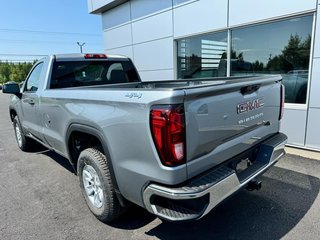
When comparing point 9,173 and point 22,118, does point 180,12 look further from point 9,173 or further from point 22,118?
point 9,173

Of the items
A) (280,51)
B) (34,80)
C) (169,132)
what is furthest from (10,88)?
(280,51)

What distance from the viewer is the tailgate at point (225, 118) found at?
2.06 metres

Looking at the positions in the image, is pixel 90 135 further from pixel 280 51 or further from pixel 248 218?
pixel 280 51

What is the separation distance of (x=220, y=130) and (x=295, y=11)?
13.3 ft

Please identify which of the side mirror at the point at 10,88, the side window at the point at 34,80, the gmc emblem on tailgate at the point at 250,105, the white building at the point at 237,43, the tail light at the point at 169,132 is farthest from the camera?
the white building at the point at 237,43

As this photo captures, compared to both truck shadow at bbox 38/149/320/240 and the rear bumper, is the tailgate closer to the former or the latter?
the rear bumper

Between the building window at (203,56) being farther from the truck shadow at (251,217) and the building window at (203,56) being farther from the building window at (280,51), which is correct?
the truck shadow at (251,217)

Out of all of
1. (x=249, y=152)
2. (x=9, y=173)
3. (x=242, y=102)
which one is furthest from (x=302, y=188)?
(x=9, y=173)

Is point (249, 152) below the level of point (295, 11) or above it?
below

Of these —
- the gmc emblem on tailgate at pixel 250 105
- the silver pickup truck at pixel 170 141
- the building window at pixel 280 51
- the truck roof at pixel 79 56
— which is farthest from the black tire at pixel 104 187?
the building window at pixel 280 51

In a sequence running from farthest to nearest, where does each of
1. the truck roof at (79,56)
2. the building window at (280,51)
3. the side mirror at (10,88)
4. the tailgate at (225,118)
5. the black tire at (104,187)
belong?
the building window at (280,51)
the side mirror at (10,88)
the truck roof at (79,56)
the black tire at (104,187)
the tailgate at (225,118)

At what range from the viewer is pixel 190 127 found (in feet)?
6.63

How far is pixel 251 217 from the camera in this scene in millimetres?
2963

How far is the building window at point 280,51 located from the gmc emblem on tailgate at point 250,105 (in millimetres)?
3008
